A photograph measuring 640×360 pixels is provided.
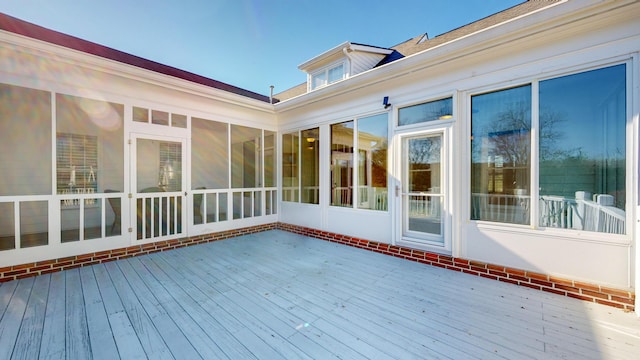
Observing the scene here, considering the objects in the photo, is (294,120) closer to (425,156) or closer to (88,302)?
(425,156)

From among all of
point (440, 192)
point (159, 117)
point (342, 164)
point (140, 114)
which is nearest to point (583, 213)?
point (440, 192)

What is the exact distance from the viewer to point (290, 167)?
6.13 metres

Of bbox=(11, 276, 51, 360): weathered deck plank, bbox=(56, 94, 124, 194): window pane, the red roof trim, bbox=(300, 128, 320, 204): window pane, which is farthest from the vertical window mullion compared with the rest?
the red roof trim

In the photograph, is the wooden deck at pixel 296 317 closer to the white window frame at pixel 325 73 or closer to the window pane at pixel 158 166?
the window pane at pixel 158 166

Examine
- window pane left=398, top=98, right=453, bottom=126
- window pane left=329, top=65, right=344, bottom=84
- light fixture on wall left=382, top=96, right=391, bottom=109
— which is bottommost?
window pane left=398, top=98, right=453, bottom=126

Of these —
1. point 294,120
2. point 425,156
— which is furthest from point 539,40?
point 294,120

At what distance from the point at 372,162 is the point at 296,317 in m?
3.04

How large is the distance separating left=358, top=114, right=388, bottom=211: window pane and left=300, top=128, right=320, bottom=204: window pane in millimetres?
1141

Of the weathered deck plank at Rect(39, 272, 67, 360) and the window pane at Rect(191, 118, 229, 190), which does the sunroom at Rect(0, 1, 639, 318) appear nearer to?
the window pane at Rect(191, 118, 229, 190)

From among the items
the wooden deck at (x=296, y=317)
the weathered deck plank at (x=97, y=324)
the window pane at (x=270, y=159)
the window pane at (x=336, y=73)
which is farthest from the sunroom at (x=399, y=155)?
the window pane at (x=336, y=73)

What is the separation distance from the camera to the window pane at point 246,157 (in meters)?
5.54

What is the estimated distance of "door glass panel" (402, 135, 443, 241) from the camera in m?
3.80

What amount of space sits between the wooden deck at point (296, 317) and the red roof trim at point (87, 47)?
12.0 ft

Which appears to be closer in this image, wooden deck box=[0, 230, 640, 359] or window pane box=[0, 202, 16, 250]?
wooden deck box=[0, 230, 640, 359]
